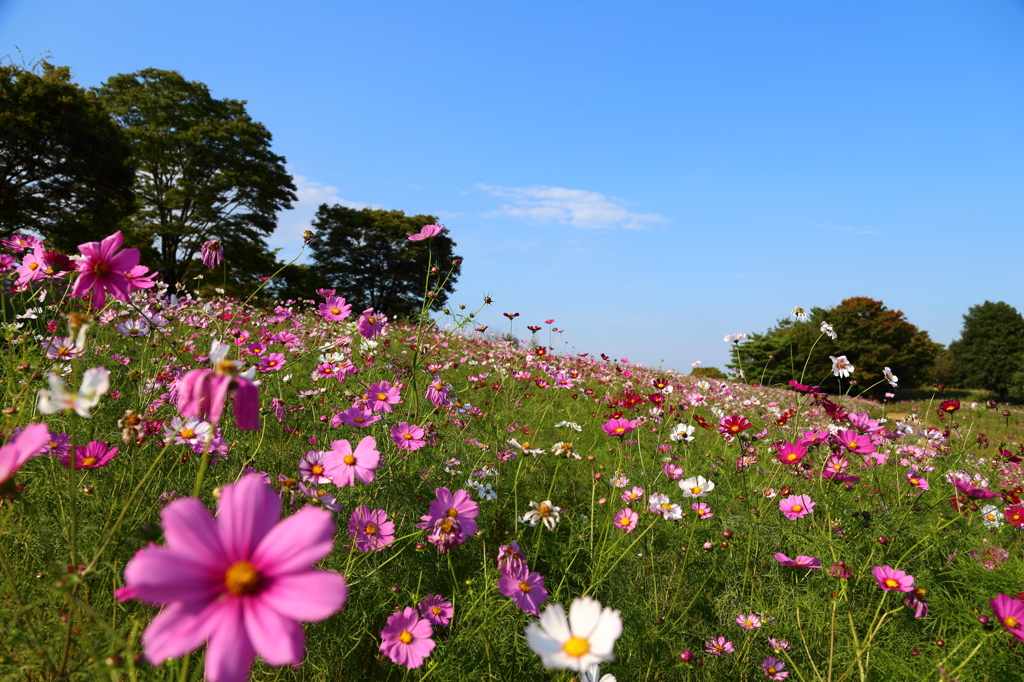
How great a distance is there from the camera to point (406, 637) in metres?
1.23

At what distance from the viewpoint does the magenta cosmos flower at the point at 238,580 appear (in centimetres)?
44

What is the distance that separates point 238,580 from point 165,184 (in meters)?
22.1

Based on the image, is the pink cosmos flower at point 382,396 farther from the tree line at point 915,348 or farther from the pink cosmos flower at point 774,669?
the tree line at point 915,348

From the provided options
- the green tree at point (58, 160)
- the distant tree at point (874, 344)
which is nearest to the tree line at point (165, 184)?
the green tree at point (58, 160)

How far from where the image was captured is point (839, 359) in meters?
2.66

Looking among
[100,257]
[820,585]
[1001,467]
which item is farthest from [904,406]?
[100,257]

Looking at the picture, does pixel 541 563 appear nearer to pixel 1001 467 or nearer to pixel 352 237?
pixel 1001 467

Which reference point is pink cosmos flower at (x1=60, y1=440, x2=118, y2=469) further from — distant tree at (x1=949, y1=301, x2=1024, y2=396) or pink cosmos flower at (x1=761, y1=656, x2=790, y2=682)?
distant tree at (x1=949, y1=301, x2=1024, y2=396)

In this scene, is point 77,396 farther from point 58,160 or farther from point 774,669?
point 58,160

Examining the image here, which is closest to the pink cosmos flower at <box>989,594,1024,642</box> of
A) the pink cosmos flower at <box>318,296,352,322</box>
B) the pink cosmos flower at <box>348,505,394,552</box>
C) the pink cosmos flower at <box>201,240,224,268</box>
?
the pink cosmos flower at <box>348,505,394,552</box>

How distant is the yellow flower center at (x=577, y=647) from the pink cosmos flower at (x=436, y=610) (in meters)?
0.74

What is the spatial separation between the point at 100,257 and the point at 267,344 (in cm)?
177

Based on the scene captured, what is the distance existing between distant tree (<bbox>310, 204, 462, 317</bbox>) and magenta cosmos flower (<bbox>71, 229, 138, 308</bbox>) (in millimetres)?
23174

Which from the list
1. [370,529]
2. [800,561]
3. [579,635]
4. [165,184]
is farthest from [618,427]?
[165,184]
